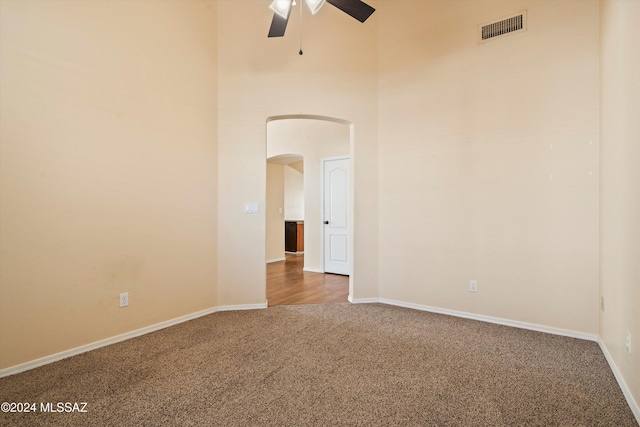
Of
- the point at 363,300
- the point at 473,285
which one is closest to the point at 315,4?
the point at 473,285

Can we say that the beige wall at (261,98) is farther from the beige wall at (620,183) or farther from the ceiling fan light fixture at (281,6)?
the beige wall at (620,183)

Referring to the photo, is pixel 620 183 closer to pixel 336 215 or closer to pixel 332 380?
pixel 332 380

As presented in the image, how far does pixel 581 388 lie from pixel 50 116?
13.5 ft

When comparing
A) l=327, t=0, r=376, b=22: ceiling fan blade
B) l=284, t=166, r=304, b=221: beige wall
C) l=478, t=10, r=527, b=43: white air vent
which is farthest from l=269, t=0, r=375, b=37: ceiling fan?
l=284, t=166, r=304, b=221: beige wall

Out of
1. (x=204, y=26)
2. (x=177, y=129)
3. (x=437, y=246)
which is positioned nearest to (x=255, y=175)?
(x=177, y=129)

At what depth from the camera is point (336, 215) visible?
5816 millimetres

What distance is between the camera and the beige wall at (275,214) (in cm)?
735

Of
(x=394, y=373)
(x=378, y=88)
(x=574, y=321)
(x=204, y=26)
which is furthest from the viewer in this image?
(x=378, y=88)

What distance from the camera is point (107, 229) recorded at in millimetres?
2588

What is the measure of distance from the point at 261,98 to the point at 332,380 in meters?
3.09

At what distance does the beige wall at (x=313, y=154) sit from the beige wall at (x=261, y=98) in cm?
185

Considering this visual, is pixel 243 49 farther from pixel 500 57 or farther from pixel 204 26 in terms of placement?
pixel 500 57

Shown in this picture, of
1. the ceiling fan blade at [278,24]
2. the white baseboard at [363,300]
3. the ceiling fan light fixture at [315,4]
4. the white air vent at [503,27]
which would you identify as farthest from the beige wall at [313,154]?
the ceiling fan light fixture at [315,4]

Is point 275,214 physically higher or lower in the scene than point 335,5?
lower
